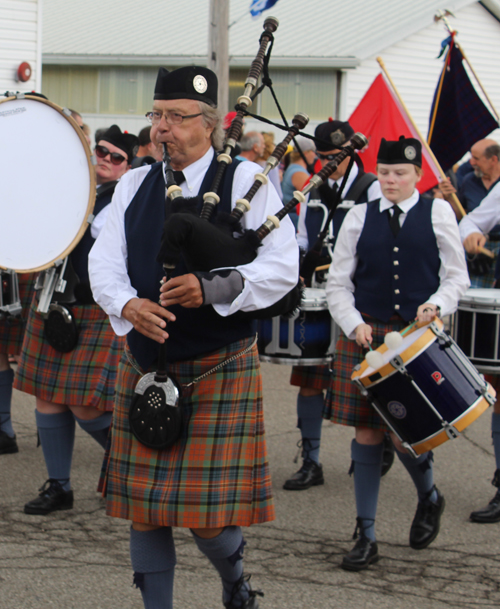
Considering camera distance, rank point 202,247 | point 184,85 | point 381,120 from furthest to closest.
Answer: point 381,120, point 184,85, point 202,247

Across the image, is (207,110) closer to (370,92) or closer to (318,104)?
(370,92)

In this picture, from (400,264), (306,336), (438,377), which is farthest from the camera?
(306,336)

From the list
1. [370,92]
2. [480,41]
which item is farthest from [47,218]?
[480,41]

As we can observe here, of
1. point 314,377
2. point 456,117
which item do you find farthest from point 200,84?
point 456,117

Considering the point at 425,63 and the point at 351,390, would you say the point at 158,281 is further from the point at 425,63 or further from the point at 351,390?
the point at 425,63

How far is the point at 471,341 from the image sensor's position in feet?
13.0

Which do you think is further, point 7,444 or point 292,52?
point 292,52

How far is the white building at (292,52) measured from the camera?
15.4 meters

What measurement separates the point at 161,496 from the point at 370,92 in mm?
4612

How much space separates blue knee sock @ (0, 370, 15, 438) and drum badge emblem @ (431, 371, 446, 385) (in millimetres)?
2488

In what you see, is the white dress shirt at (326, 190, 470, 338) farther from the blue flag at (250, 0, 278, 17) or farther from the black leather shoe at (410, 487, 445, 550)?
the blue flag at (250, 0, 278, 17)

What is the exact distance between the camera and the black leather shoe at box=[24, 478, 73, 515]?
3.66 metres

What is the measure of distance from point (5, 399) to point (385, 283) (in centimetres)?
233

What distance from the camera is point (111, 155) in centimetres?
381
